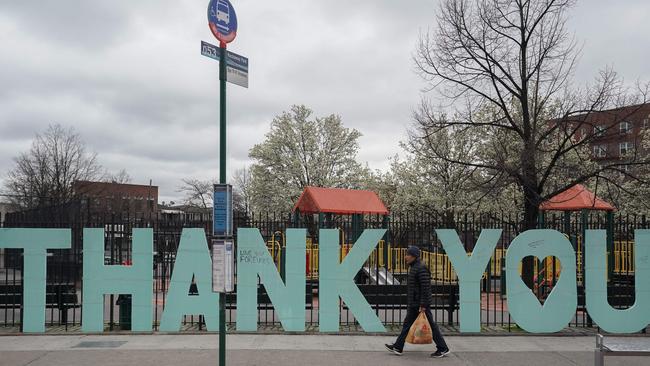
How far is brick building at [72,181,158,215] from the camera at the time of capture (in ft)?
85.6

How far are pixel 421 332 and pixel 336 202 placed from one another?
11310 mm

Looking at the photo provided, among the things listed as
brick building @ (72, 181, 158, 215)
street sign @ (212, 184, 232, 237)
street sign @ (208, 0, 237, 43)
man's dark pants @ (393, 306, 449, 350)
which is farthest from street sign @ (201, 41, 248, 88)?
brick building @ (72, 181, 158, 215)

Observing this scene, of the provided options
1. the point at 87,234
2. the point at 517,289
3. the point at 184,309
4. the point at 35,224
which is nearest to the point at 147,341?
the point at 184,309

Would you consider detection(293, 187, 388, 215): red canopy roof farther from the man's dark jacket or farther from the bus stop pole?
the bus stop pole

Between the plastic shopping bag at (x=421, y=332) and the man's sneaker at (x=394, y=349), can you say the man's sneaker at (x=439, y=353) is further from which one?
the man's sneaker at (x=394, y=349)

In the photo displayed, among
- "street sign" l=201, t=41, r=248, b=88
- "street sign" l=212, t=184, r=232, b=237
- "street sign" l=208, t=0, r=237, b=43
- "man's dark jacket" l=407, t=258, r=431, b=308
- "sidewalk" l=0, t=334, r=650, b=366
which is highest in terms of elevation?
"street sign" l=208, t=0, r=237, b=43

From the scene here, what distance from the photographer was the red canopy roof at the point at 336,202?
19.3m

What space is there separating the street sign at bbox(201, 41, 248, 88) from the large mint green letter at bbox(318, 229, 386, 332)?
4.61 meters

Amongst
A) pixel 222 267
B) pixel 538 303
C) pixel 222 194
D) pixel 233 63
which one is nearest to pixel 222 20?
pixel 233 63

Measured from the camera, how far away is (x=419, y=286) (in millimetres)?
8859

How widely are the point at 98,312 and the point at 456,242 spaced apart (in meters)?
7.07

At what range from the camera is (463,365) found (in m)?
8.35

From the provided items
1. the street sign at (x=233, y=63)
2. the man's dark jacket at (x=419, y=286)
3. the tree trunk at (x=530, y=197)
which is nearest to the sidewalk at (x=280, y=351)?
the man's dark jacket at (x=419, y=286)

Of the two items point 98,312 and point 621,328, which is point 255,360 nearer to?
point 98,312
